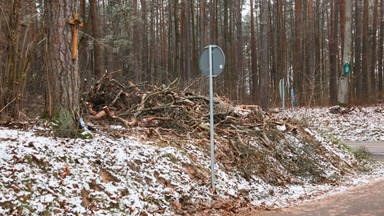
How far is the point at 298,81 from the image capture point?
97.2 ft

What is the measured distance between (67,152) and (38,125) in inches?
54.5

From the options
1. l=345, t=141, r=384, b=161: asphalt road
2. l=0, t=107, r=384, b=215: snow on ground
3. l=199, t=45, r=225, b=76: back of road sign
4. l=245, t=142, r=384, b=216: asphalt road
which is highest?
l=199, t=45, r=225, b=76: back of road sign

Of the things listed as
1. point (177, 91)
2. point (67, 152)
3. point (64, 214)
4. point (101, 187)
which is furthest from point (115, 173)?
point (177, 91)

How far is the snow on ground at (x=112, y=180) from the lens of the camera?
15.3ft

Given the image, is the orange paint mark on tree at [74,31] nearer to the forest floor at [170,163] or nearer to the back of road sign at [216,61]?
the forest floor at [170,163]

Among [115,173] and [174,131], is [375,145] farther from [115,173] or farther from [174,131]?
[115,173]

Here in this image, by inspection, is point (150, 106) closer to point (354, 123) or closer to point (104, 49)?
point (104, 49)

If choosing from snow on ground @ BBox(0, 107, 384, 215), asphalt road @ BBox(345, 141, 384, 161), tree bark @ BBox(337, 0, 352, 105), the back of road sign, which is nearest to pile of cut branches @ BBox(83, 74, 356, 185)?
snow on ground @ BBox(0, 107, 384, 215)

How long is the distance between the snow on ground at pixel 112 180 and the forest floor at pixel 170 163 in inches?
0.6

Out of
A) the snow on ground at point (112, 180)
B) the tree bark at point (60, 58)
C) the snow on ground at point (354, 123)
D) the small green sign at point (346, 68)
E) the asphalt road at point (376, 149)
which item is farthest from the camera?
the small green sign at point (346, 68)

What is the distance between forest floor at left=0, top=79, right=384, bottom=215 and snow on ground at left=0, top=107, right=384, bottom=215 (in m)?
0.02

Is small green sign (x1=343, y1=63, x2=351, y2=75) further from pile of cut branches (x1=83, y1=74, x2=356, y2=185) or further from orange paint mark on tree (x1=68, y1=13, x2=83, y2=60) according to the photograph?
orange paint mark on tree (x1=68, y1=13, x2=83, y2=60)

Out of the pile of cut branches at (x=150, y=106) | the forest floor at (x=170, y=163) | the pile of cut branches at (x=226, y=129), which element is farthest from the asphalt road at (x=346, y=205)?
the pile of cut branches at (x=150, y=106)

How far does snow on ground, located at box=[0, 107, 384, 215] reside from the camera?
183 inches
